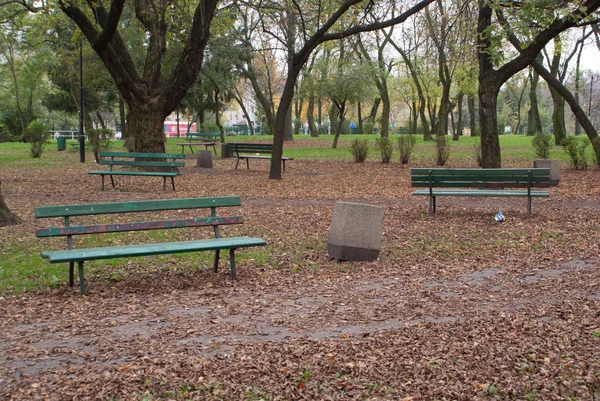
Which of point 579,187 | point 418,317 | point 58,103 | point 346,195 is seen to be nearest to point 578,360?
point 418,317

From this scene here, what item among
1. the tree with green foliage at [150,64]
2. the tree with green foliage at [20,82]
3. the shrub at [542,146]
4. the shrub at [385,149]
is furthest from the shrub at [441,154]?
the tree with green foliage at [20,82]

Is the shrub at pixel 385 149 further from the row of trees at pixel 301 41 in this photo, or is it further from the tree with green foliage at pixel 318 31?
the tree with green foliage at pixel 318 31

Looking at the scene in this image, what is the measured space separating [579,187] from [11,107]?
144 feet

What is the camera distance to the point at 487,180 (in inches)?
448

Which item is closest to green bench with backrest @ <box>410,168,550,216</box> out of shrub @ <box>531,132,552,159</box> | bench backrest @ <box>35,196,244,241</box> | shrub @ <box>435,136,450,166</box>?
bench backrest @ <box>35,196,244,241</box>

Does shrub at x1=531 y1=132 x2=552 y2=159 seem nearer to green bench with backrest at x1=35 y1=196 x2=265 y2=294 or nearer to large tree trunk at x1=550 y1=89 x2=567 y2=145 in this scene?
large tree trunk at x1=550 y1=89 x2=567 y2=145

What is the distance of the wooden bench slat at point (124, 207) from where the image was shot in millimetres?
7023

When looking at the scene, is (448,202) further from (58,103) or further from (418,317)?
(58,103)

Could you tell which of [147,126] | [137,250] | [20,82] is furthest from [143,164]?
[20,82]

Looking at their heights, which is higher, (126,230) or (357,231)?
(126,230)

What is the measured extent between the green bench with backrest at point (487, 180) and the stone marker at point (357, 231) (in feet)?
11.5

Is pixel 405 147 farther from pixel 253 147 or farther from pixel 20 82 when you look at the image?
pixel 20 82

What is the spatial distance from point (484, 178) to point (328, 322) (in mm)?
6609

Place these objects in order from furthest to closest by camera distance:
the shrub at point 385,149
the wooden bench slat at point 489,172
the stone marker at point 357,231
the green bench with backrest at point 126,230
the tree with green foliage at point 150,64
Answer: the shrub at point 385,149 < the tree with green foliage at point 150,64 < the wooden bench slat at point 489,172 < the stone marker at point 357,231 < the green bench with backrest at point 126,230
